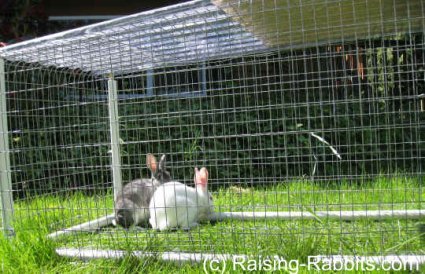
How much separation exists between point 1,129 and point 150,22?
4.04ft

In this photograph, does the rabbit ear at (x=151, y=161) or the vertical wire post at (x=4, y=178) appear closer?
the vertical wire post at (x=4, y=178)

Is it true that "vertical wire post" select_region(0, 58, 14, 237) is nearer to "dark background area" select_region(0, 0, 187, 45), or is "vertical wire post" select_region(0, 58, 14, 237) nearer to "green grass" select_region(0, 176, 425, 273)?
"green grass" select_region(0, 176, 425, 273)

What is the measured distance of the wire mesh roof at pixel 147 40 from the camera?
7.22 ft

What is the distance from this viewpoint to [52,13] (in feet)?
22.8

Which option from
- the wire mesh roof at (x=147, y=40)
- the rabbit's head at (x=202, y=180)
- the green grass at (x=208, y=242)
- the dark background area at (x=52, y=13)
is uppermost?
the dark background area at (x=52, y=13)

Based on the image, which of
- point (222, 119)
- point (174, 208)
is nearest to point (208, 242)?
point (174, 208)

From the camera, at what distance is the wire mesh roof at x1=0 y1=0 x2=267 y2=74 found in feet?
7.22

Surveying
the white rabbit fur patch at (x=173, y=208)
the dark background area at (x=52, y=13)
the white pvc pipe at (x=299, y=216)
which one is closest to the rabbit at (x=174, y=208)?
the white rabbit fur patch at (x=173, y=208)

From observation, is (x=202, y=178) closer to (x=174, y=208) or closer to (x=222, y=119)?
(x=174, y=208)

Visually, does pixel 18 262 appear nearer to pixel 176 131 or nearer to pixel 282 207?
pixel 282 207

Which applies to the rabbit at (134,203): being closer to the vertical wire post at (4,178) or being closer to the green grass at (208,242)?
the green grass at (208,242)

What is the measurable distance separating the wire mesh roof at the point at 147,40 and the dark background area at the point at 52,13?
6.64 ft

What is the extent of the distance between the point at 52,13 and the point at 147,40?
5027 mm

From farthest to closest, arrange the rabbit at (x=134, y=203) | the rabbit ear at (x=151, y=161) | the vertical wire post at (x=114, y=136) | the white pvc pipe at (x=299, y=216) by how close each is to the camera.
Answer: the rabbit ear at (x=151, y=161), the vertical wire post at (x=114, y=136), the rabbit at (x=134, y=203), the white pvc pipe at (x=299, y=216)
